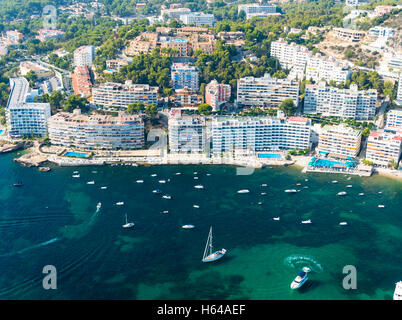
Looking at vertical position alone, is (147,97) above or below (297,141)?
above

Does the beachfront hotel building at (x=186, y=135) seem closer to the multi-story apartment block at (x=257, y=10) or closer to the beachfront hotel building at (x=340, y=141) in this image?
the beachfront hotel building at (x=340, y=141)

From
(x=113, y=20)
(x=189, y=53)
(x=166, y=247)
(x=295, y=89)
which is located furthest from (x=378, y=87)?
(x=113, y=20)

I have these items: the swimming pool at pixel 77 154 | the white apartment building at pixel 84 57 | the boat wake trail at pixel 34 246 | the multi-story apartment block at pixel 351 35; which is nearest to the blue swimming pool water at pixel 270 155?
the swimming pool at pixel 77 154

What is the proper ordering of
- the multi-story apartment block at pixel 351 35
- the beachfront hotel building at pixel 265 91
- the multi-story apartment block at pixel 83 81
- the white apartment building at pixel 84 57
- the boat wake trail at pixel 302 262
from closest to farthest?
the boat wake trail at pixel 302 262 < the beachfront hotel building at pixel 265 91 < the multi-story apartment block at pixel 83 81 < the white apartment building at pixel 84 57 < the multi-story apartment block at pixel 351 35

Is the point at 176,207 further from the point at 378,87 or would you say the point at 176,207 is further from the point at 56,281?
the point at 378,87

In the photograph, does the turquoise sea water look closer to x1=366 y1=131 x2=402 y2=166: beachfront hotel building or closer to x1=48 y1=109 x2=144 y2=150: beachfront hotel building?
x1=366 y1=131 x2=402 y2=166: beachfront hotel building

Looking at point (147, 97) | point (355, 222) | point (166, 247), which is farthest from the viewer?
point (147, 97)

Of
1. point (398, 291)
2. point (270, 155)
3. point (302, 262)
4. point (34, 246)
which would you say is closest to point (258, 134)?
point (270, 155)
